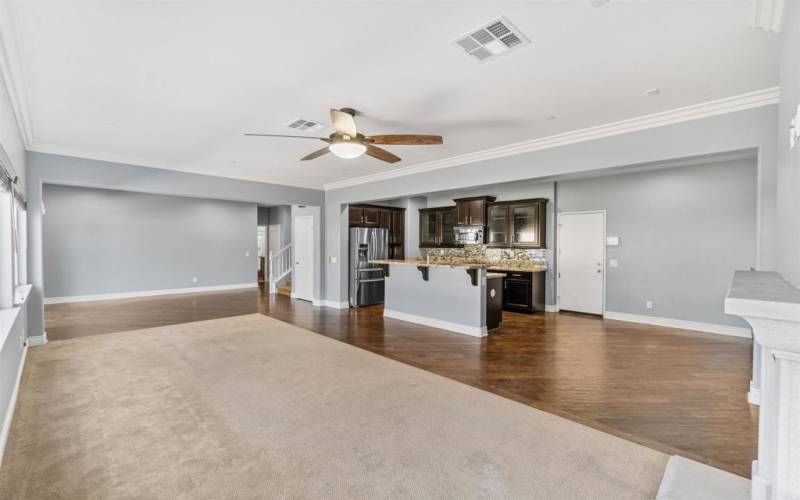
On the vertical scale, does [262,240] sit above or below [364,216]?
below

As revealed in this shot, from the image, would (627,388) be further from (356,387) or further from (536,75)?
(536,75)

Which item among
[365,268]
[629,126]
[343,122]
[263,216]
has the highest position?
[629,126]

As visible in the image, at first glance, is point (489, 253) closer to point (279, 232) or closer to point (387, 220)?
point (387, 220)

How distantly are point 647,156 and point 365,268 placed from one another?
5644 millimetres

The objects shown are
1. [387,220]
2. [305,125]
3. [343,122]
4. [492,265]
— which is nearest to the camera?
[343,122]

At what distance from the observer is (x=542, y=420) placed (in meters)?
2.86

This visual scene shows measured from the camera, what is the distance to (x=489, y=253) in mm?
8234

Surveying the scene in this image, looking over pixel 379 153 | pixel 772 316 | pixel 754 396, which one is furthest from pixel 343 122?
pixel 754 396

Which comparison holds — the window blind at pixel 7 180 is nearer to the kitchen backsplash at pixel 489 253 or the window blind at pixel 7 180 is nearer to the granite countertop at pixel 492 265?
the granite countertop at pixel 492 265

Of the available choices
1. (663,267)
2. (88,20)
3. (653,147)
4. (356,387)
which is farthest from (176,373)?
(663,267)

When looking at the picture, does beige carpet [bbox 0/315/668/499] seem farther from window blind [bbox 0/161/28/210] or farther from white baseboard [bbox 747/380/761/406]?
window blind [bbox 0/161/28/210]

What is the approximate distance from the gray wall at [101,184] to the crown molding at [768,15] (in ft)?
22.6

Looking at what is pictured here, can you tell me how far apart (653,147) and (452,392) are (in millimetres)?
3196

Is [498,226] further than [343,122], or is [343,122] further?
[498,226]
